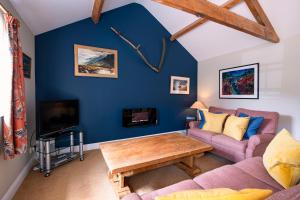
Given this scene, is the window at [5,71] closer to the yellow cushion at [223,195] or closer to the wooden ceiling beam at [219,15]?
the wooden ceiling beam at [219,15]

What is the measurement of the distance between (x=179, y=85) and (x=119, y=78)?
1.71m

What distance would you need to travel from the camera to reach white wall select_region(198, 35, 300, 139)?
2588 millimetres

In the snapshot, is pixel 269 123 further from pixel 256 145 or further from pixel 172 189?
pixel 172 189


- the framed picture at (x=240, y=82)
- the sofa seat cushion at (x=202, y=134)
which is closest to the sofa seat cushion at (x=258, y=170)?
the sofa seat cushion at (x=202, y=134)

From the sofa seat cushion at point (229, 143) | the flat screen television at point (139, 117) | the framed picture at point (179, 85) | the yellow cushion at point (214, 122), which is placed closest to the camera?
the sofa seat cushion at point (229, 143)

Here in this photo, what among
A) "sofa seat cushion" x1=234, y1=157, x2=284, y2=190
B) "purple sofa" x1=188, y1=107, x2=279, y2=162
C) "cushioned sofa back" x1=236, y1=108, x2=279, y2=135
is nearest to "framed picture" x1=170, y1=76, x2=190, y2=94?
"purple sofa" x1=188, y1=107, x2=279, y2=162

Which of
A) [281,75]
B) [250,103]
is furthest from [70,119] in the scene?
[281,75]

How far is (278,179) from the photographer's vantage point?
125cm

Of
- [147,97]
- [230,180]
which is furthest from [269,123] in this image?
[147,97]

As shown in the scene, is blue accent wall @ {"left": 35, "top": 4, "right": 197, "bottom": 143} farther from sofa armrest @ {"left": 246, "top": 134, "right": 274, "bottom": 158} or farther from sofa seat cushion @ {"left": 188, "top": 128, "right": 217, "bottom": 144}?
sofa armrest @ {"left": 246, "top": 134, "right": 274, "bottom": 158}

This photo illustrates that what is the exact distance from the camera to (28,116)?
7.96 ft

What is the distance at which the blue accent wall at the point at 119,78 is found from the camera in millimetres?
2844

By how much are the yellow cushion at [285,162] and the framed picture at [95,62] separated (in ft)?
9.62

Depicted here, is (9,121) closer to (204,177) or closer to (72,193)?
(72,193)
